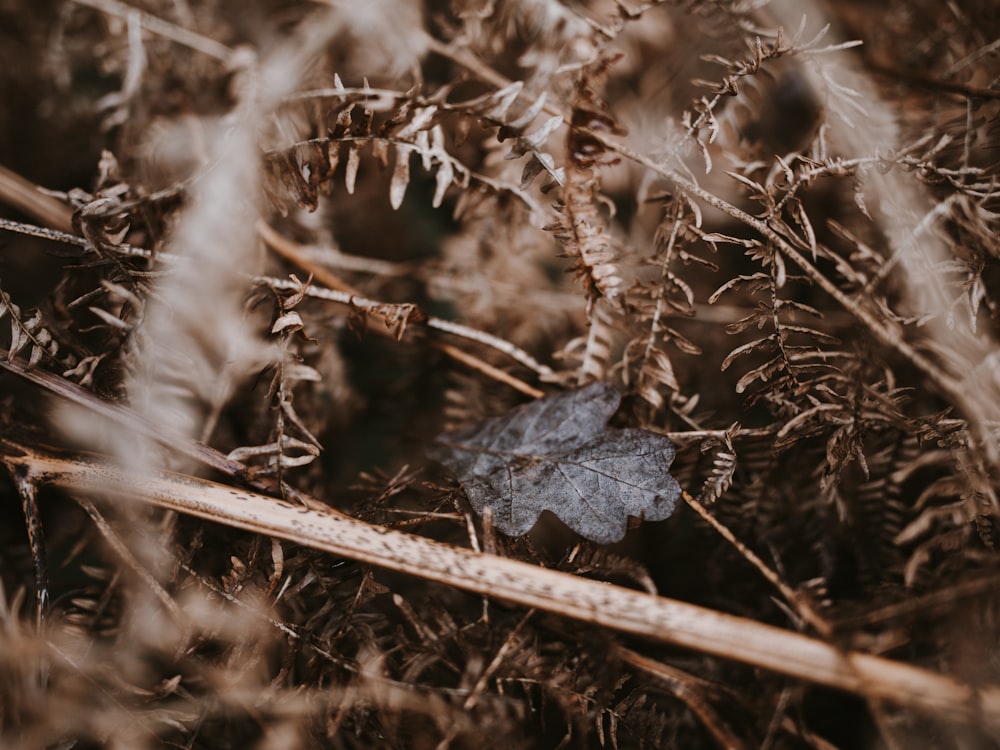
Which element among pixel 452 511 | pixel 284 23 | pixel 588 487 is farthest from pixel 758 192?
pixel 284 23

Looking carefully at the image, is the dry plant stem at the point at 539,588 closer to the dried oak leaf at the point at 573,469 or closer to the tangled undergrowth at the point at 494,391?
the tangled undergrowth at the point at 494,391

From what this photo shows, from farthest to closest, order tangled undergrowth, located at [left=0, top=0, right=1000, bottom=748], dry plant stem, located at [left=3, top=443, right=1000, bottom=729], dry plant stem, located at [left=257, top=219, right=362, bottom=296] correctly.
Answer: dry plant stem, located at [left=257, top=219, right=362, bottom=296], tangled undergrowth, located at [left=0, top=0, right=1000, bottom=748], dry plant stem, located at [left=3, top=443, right=1000, bottom=729]

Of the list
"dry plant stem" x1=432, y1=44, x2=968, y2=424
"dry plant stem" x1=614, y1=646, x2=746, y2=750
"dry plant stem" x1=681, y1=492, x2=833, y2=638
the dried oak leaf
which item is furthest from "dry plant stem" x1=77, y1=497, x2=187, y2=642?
"dry plant stem" x1=432, y1=44, x2=968, y2=424

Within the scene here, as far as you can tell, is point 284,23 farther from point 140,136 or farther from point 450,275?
point 450,275

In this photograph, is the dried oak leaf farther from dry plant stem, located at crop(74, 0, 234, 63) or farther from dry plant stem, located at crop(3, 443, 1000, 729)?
dry plant stem, located at crop(74, 0, 234, 63)

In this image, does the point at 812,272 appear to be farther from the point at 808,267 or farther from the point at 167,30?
the point at 167,30
